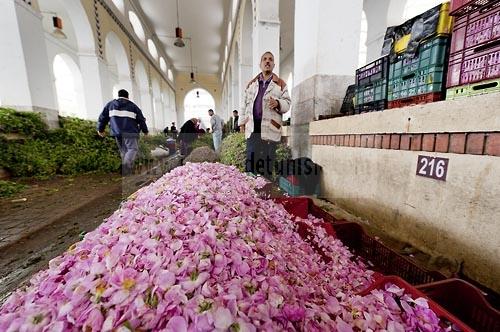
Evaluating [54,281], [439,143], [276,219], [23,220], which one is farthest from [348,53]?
[23,220]

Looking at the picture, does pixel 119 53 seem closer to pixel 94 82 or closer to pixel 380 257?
pixel 94 82

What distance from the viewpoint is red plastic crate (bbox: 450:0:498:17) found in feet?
3.88

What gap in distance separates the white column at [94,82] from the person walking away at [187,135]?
2.80 m

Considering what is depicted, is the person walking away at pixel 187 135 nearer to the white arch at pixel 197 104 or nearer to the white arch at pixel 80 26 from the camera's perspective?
the white arch at pixel 80 26

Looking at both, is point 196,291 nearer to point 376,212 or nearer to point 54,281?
point 54,281

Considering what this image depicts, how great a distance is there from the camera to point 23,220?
242 cm

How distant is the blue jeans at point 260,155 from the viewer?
3102mm

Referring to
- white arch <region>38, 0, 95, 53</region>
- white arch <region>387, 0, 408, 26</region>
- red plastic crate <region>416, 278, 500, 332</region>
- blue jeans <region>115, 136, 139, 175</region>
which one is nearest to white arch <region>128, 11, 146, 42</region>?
white arch <region>38, 0, 95, 53</region>

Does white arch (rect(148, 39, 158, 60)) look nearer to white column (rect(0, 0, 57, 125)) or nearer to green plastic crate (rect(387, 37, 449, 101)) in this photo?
white column (rect(0, 0, 57, 125))

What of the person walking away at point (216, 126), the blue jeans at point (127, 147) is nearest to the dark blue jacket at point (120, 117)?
the blue jeans at point (127, 147)

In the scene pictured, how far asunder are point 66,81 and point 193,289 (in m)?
18.8

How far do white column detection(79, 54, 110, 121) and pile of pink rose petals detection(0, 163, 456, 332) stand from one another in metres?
7.67

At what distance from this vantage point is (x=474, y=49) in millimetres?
1217

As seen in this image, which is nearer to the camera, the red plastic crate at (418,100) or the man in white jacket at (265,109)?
the red plastic crate at (418,100)
